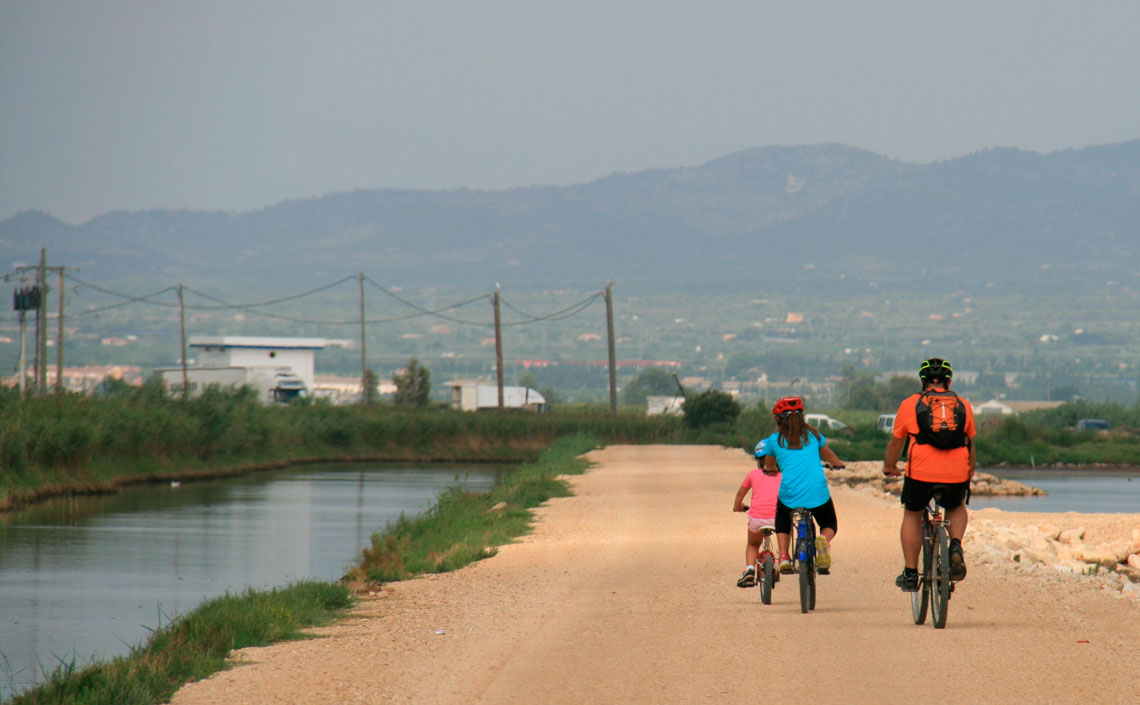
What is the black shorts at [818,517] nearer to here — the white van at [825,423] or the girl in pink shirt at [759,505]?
the girl in pink shirt at [759,505]

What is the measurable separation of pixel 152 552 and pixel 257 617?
1302 cm

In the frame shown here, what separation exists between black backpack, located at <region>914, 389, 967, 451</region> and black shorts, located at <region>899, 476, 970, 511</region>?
0.30 m

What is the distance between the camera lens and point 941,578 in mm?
10555

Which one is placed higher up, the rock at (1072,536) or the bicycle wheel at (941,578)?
the bicycle wheel at (941,578)

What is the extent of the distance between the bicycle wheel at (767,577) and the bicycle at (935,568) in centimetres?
158

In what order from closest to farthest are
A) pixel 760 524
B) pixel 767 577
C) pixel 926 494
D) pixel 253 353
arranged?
pixel 926 494, pixel 767 577, pixel 760 524, pixel 253 353

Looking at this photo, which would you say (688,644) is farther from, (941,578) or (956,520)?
(956,520)

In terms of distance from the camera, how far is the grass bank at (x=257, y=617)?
9391mm

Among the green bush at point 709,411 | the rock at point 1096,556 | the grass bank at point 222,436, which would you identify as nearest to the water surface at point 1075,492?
the rock at point 1096,556

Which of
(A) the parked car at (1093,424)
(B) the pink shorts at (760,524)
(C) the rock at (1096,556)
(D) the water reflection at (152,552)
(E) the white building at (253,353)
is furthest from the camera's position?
(E) the white building at (253,353)

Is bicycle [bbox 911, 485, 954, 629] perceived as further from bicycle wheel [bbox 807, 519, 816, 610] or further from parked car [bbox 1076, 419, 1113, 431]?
parked car [bbox 1076, 419, 1113, 431]

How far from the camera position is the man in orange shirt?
1034 cm

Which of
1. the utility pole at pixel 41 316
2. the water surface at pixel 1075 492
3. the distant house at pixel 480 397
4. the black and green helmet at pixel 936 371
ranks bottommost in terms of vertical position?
the water surface at pixel 1075 492

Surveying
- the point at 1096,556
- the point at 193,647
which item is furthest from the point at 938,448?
the point at 1096,556
